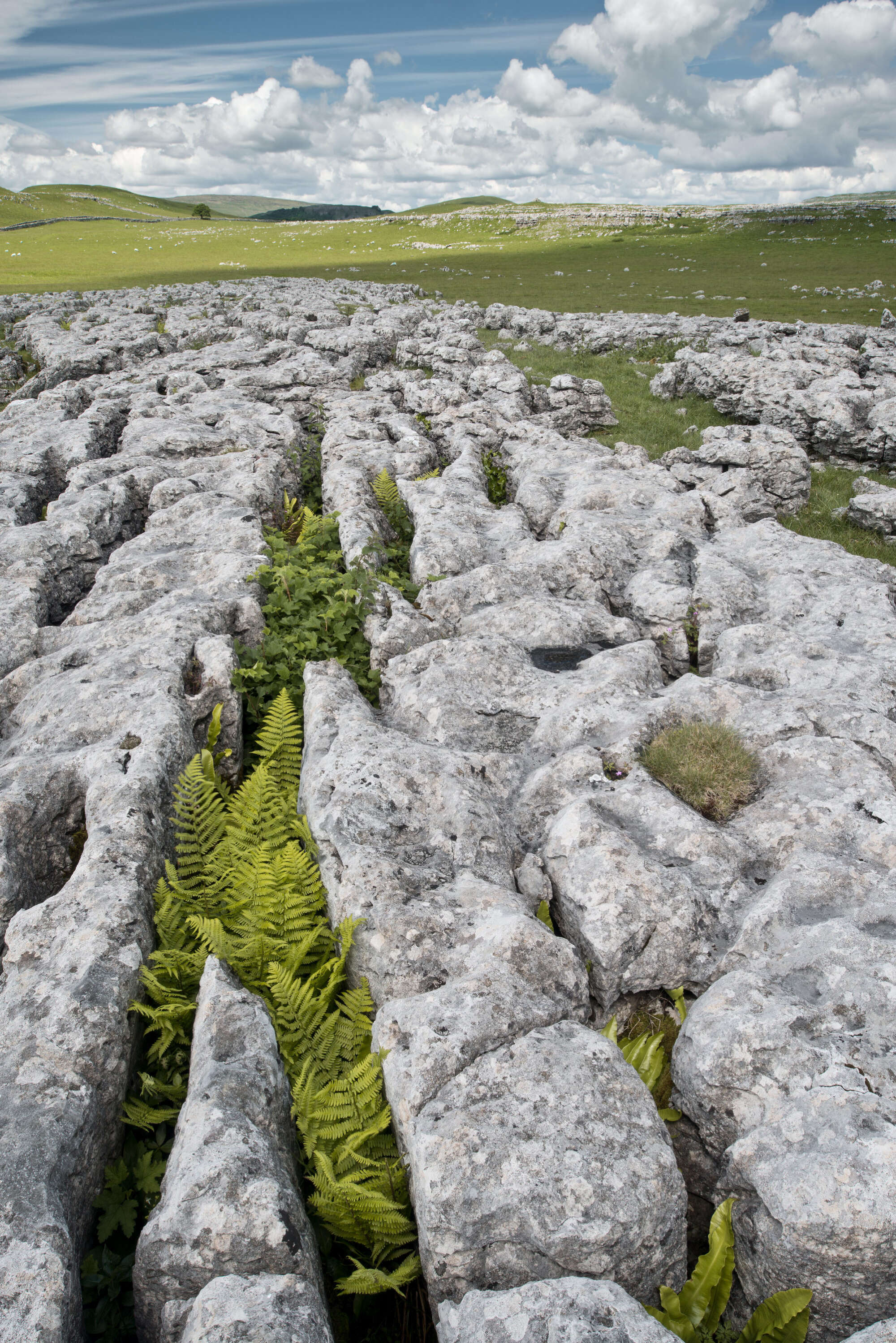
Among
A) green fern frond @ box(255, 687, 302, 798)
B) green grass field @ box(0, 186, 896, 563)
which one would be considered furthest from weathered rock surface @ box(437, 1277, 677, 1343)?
green grass field @ box(0, 186, 896, 563)

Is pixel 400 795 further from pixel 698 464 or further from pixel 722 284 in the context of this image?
pixel 722 284

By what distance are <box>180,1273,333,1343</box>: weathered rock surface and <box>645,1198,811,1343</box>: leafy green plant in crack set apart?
2.03 metres

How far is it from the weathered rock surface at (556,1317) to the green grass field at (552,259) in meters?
52.2

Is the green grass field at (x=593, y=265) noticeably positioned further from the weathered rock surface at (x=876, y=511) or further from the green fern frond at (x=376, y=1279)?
the green fern frond at (x=376, y=1279)

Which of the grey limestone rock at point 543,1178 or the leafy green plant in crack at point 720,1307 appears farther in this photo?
the grey limestone rock at point 543,1178

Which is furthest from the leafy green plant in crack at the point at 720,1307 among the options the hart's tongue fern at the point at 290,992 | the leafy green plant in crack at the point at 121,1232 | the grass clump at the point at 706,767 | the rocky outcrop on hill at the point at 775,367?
the rocky outcrop on hill at the point at 775,367

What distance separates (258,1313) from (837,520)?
20.2 m

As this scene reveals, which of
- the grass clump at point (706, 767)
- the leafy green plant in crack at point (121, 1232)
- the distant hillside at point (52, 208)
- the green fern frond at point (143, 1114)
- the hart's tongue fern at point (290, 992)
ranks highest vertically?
the distant hillside at point (52, 208)

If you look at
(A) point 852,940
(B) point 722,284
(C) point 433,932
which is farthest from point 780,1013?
(B) point 722,284

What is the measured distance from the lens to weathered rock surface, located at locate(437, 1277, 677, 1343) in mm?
3939

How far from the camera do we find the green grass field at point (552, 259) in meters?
54.9

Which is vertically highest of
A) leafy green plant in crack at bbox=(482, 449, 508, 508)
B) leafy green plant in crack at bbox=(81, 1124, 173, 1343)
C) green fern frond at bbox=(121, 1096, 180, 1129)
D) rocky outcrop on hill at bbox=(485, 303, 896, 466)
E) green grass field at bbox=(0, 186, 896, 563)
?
green grass field at bbox=(0, 186, 896, 563)

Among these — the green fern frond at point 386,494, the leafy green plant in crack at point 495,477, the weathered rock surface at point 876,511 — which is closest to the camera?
the green fern frond at point 386,494

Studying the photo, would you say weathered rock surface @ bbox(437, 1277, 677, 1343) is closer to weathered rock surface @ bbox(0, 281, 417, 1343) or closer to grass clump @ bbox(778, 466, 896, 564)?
weathered rock surface @ bbox(0, 281, 417, 1343)
